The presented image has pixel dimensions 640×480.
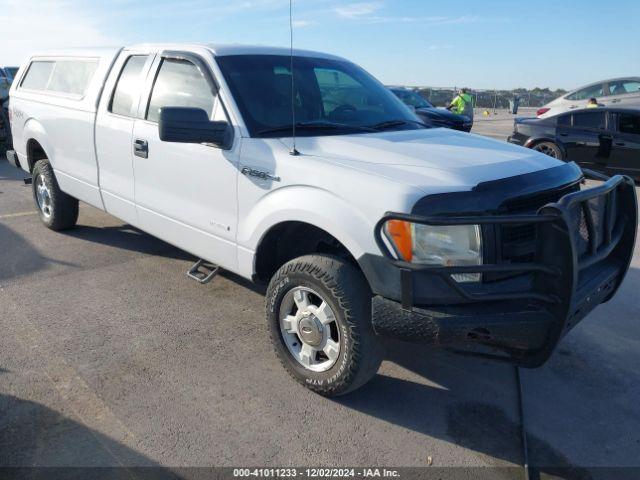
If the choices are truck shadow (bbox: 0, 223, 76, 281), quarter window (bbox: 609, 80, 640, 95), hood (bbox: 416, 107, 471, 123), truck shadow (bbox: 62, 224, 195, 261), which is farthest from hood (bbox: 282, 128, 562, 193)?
quarter window (bbox: 609, 80, 640, 95)

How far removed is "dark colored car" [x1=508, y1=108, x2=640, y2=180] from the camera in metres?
9.39

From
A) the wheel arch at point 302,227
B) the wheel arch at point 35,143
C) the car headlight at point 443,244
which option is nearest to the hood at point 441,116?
the wheel arch at point 35,143

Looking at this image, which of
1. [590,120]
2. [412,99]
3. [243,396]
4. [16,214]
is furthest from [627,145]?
[16,214]

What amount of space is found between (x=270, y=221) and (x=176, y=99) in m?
1.39

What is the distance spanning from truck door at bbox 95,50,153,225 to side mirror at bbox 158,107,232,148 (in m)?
1.22

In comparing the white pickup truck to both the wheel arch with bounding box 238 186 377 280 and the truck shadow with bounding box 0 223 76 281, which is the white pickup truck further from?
the truck shadow with bounding box 0 223 76 281

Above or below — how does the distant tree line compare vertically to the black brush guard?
above

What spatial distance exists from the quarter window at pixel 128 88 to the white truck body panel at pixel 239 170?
59 mm

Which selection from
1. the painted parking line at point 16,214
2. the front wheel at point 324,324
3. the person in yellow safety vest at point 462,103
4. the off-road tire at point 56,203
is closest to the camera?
the front wheel at point 324,324

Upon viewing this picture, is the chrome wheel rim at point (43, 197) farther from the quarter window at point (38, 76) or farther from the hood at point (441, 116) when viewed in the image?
the hood at point (441, 116)

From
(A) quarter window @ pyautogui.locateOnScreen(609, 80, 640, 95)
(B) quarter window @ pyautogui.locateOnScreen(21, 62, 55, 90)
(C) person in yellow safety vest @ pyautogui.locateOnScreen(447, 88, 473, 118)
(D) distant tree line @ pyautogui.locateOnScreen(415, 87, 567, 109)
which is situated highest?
(D) distant tree line @ pyautogui.locateOnScreen(415, 87, 567, 109)

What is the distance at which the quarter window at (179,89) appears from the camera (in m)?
3.71

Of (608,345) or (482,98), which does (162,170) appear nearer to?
(608,345)

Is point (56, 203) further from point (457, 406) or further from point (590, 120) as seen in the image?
point (590, 120)
